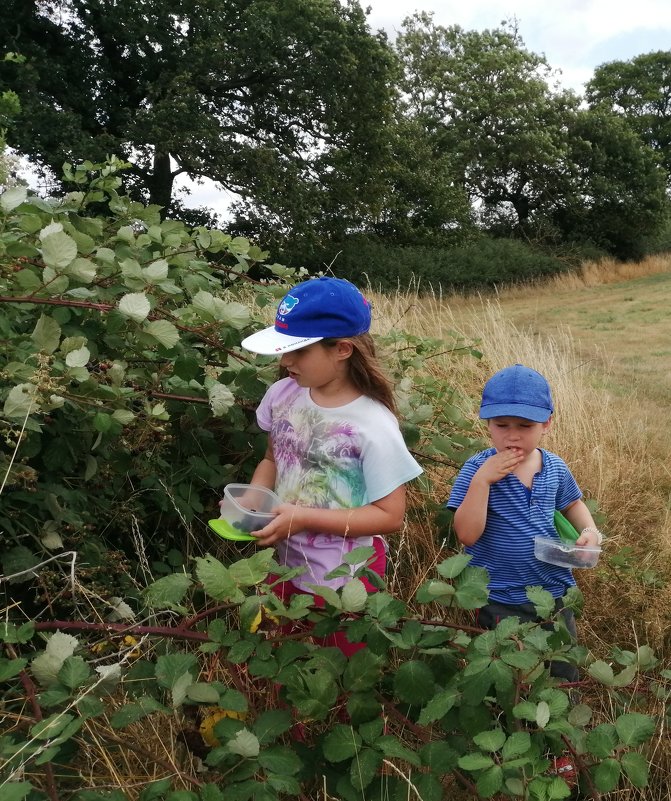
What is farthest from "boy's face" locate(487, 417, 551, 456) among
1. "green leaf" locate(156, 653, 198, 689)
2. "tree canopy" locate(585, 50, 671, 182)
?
"tree canopy" locate(585, 50, 671, 182)

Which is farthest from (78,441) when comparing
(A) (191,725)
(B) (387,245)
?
(B) (387,245)

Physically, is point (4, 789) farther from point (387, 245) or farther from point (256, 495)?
point (387, 245)

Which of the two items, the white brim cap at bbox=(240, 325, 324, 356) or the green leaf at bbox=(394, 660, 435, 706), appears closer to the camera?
the green leaf at bbox=(394, 660, 435, 706)

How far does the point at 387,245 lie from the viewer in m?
22.0

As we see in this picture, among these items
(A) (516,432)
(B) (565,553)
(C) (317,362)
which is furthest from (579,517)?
(C) (317,362)

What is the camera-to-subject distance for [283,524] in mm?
1752

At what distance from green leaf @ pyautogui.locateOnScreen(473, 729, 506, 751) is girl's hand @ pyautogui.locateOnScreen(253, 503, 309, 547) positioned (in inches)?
26.3

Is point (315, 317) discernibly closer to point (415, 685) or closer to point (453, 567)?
point (453, 567)

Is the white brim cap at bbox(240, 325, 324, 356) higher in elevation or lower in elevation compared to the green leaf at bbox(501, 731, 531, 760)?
higher

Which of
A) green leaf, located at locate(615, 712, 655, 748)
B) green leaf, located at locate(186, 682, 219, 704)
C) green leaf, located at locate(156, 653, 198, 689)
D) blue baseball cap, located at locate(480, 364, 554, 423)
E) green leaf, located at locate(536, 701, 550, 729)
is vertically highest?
blue baseball cap, located at locate(480, 364, 554, 423)

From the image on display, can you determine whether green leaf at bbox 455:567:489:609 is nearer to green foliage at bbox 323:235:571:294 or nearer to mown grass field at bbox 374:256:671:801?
mown grass field at bbox 374:256:671:801

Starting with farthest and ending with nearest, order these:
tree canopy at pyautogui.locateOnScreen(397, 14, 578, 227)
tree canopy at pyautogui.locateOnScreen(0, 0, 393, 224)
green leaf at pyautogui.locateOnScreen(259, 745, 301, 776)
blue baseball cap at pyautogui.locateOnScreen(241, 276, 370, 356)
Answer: tree canopy at pyautogui.locateOnScreen(397, 14, 578, 227) < tree canopy at pyautogui.locateOnScreen(0, 0, 393, 224) < blue baseball cap at pyautogui.locateOnScreen(241, 276, 370, 356) < green leaf at pyautogui.locateOnScreen(259, 745, 301, 776)

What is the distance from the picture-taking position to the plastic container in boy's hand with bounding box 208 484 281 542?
5.66ft

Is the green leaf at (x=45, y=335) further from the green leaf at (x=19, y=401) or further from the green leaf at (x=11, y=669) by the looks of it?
the green leaf at (x=11, y=669)
